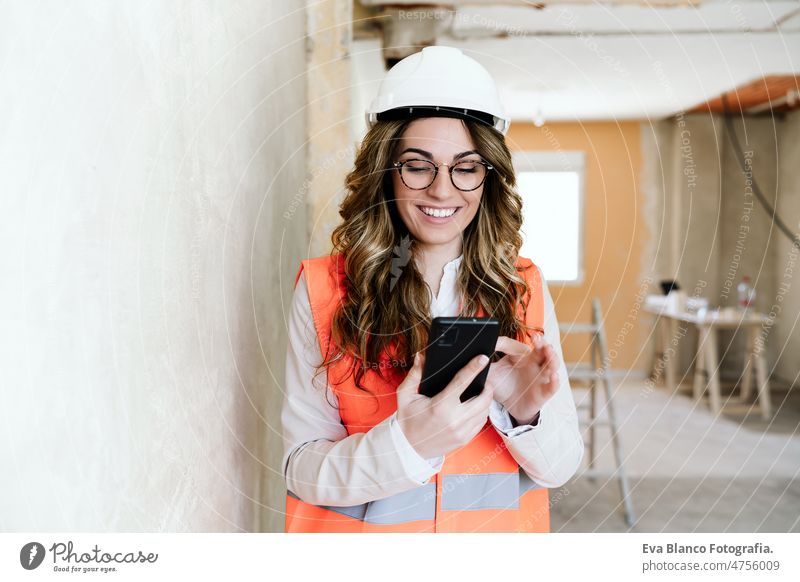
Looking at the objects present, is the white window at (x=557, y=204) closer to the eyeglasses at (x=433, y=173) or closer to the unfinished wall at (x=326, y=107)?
the unfinished wall at (x=326, y=107)

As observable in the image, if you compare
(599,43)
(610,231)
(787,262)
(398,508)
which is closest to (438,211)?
(398,508)

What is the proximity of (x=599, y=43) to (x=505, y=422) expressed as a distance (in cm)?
211

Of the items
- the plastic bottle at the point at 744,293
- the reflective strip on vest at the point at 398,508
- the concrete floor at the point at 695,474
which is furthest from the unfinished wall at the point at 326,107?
the plastic bottle at the point at 744,293

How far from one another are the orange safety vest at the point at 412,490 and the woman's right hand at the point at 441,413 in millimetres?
99

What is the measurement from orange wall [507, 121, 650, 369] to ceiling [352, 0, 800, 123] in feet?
3.07

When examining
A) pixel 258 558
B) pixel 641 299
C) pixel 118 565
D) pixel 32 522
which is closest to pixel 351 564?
pixel 258 558

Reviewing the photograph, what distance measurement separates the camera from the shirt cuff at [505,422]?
2.44 ft

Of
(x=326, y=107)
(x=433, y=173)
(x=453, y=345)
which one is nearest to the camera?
(x=453, y=345)

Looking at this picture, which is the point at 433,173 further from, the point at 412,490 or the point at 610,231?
the point at 610,231

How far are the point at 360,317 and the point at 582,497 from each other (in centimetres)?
216

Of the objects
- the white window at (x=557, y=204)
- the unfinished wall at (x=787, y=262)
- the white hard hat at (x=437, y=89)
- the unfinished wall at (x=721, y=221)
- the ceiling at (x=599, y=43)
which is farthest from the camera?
the unfinished wall at (x=721, y=221)

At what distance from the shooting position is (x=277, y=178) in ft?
3.34

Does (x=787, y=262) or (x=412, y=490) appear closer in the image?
(x=412, y=490)

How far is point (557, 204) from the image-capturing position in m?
4.73
